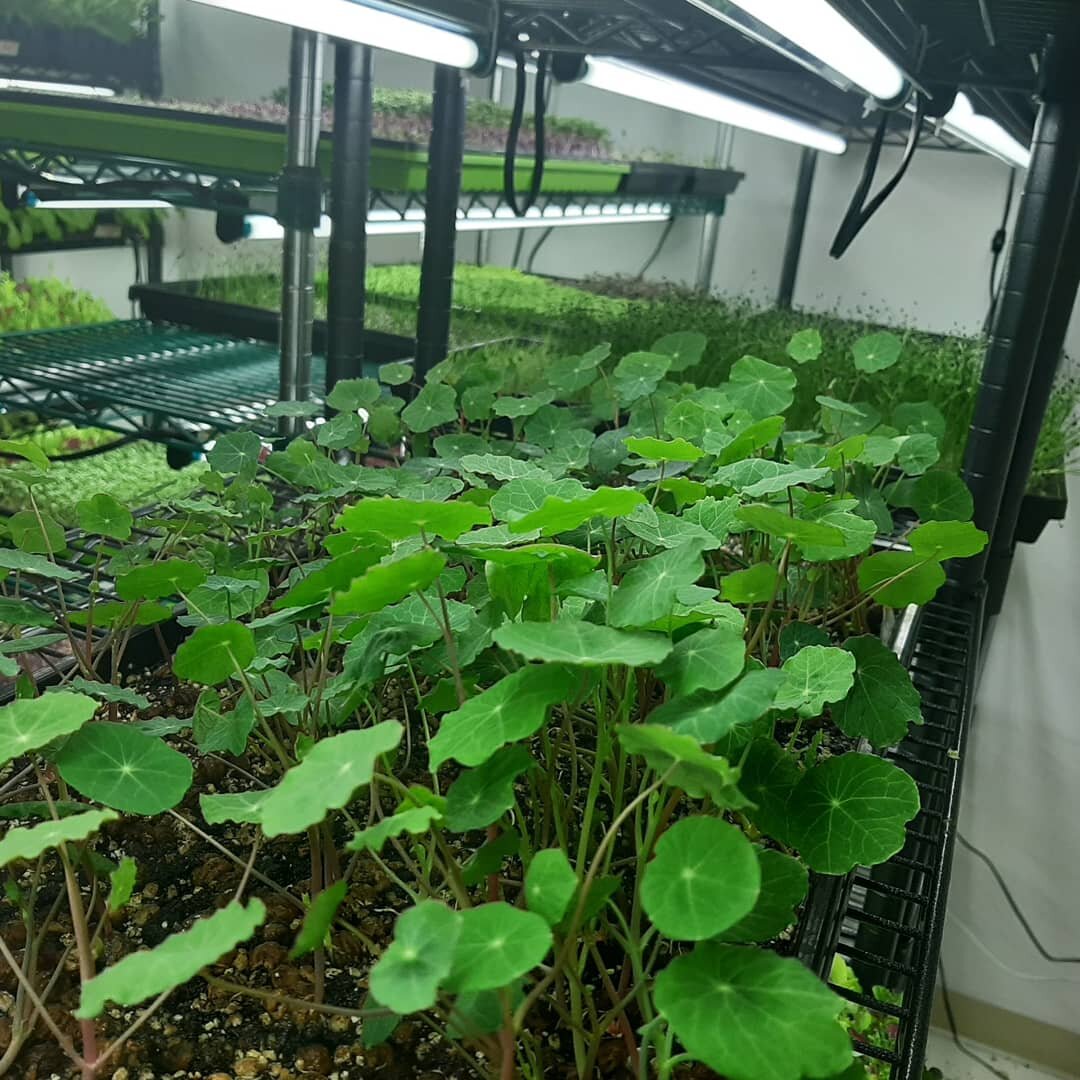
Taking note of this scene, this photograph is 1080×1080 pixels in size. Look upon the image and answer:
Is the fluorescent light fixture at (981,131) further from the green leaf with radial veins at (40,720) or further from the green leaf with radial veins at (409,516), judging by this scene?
the green leaf with radial veins at (40,720)

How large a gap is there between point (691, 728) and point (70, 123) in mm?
1458

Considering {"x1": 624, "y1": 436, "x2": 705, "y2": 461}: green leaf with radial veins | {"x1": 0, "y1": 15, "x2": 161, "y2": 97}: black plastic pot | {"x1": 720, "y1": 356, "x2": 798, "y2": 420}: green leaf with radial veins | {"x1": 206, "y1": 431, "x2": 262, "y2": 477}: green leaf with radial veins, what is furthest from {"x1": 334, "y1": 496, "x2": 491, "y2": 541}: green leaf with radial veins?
{"x1": 0, "y1": 15, "x2": 161, "y2": 97}: black plastic pot

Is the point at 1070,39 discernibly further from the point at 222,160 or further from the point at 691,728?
the point at 222,160

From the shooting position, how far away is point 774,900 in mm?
575

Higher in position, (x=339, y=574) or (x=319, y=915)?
(x=339, y=574)

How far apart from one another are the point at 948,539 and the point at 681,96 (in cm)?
119

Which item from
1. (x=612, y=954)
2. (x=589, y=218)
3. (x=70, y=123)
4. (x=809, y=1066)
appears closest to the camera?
(x=809, y=1066)

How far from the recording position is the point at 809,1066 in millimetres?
449

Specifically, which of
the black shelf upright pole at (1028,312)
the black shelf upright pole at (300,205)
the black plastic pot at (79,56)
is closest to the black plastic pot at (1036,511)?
the black shelf upright pole at (1028,312)

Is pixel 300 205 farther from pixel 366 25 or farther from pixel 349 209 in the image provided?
pixel 366 25

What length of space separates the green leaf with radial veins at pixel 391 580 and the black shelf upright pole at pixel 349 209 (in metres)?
1.05

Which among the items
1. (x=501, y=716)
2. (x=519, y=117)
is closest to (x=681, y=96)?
(x=519, y=117)

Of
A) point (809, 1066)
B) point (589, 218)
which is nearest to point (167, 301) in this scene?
point (589, 218)

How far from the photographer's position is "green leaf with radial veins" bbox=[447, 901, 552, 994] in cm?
45
